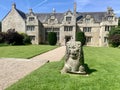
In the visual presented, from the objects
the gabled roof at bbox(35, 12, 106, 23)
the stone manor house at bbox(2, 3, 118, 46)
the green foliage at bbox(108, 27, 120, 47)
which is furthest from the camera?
the gabled roof at bbox(35, 12, 106, 23)

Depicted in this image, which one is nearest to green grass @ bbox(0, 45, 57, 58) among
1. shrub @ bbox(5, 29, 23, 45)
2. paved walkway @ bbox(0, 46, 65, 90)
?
paved walkway @ bbox(0, 46, 65, 90)

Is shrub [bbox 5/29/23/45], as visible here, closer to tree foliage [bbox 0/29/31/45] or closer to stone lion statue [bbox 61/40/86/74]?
tree foliage [bbox 0/29/31/45]

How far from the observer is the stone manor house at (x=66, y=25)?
35156 mm


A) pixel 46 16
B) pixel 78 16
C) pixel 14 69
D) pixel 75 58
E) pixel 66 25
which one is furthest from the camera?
pixel 46 16

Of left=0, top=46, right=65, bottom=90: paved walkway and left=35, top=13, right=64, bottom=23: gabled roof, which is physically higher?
left=35, top=13, right=64, bottom=23: gabled roof

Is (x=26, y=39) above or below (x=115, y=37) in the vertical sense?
below

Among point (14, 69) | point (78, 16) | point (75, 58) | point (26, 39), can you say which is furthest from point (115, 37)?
point (14, 69)

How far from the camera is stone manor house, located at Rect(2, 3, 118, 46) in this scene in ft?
115

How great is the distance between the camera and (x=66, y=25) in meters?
36.0

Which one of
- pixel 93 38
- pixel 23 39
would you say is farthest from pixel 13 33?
pixel 93 38

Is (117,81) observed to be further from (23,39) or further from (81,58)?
(23,39)

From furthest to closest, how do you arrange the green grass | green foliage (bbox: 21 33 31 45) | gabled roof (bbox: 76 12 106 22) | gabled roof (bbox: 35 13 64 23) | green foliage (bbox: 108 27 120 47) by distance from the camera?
gabled roof (bbox: 35 13 64 23)
gabled roof (bbox: 76 12 106 22)
green foliage (bbox: 21 33 31 45)
green foliage (bbox: 108 27 120 47)
the green grass

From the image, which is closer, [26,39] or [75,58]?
[75,58]

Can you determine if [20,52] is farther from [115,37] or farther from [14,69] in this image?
[115,37]
